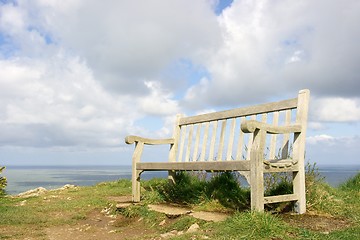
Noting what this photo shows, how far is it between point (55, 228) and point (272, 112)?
340cm

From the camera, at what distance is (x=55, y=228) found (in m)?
5.36

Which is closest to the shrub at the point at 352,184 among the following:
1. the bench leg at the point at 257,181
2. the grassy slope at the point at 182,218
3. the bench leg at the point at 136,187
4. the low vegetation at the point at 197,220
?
the grassy slope at the point at 182,218

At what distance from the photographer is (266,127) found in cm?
425

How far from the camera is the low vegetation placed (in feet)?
12.5

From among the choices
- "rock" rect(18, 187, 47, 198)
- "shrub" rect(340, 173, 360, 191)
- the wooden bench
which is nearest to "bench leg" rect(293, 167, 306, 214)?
the wooden bench

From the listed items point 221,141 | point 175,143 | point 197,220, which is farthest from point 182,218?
point 175,143

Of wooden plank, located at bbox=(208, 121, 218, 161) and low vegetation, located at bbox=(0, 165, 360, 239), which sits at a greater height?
wooden plank, located at bbox=(208, 121, 218, 161)

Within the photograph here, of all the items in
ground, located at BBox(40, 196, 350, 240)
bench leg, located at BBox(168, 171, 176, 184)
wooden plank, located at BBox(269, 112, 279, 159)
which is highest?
wooden plank, located at BBox(269, 112, 279, 159)

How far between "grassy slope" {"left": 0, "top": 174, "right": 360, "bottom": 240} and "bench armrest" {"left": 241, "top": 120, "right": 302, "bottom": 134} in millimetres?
886

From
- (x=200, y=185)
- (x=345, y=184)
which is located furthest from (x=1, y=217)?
(x=345, y=184)

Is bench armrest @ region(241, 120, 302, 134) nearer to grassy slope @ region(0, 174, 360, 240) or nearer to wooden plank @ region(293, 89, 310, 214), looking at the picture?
wooden plank @ region(293, 89, 310, 214)

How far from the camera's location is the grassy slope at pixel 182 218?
372cm

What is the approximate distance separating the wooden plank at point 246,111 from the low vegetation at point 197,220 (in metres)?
0.88

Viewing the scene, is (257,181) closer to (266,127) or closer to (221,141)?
(266,127)
